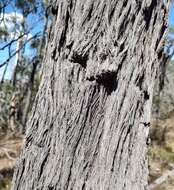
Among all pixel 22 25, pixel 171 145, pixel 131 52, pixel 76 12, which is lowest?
pixel 171 145

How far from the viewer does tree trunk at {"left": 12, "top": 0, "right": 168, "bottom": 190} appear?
238cm

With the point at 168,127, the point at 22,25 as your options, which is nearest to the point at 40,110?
the point at 168,127

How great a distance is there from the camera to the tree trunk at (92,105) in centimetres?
238

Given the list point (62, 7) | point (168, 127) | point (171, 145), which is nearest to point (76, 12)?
point (62, 7)

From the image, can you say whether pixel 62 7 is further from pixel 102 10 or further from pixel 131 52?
pixel 131 52

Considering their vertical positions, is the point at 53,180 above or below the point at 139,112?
below

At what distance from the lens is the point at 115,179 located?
95.3 inches

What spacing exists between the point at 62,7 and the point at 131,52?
0.44 metres

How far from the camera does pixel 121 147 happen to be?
2443 mm

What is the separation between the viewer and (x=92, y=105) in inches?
95.6

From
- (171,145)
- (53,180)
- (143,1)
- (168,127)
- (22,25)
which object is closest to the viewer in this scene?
(53,180)

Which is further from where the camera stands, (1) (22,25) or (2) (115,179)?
(1) (22,25)

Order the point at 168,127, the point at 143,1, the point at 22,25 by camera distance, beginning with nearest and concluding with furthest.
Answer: the point at 143,1
the point at 168,127
the point at 22,25

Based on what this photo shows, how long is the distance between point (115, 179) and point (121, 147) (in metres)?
0.17
